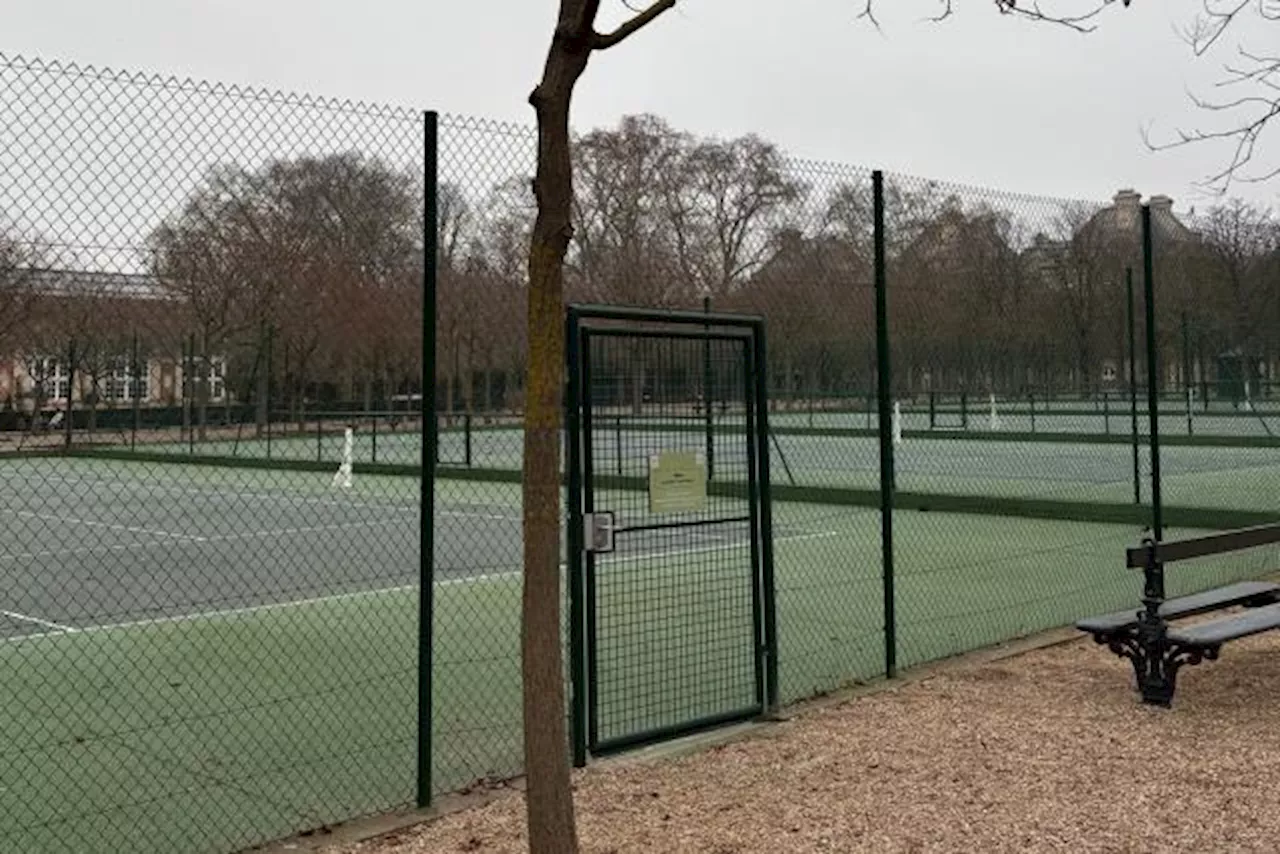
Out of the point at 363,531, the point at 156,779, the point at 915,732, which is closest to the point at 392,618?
the point at 156,779

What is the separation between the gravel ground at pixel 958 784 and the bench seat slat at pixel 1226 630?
1.12ft

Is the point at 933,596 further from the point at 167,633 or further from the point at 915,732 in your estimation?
the point at 167,633

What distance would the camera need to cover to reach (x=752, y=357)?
241 inches

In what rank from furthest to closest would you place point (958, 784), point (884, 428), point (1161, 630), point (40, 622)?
point (40, 622) < point (884, 428) < point (1161, 630) < point (958, 784)

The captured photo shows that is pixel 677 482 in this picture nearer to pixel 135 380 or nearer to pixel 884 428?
pixel 884 428

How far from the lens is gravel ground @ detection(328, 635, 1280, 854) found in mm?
4168

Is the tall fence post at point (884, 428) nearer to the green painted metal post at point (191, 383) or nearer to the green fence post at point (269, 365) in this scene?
the green fence post at point (269, 365)

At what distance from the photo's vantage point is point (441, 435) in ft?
29.3

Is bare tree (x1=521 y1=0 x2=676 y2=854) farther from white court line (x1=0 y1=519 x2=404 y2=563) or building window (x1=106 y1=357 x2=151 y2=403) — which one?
white court line (x1=0 y1=519 x2=404 y2=563)

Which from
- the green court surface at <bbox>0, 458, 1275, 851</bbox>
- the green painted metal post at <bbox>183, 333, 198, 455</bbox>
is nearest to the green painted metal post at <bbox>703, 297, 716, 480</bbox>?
the green court surface at <bbox>0, 458, 1275, 851</bbox>

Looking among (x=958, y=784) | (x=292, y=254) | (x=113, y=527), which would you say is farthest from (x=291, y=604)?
(x=113, y=527)

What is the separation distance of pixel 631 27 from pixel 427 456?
223cm

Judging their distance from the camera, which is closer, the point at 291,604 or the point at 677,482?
the point at 677,482

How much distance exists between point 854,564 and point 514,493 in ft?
33.9
